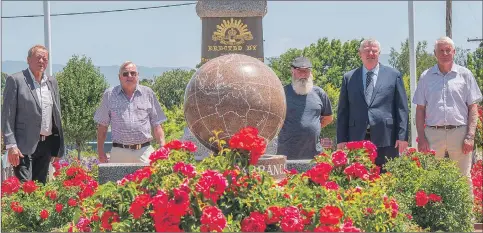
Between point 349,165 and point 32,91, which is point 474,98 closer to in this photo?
point 349,165

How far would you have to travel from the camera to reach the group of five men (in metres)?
7.85

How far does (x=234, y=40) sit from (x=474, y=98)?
24.6ft

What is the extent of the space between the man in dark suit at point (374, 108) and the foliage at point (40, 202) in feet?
8.42

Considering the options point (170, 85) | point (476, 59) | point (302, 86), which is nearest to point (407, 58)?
point (476, 59)

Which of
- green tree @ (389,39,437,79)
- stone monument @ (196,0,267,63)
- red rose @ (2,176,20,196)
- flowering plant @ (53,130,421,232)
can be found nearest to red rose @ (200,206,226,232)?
flowering plant @ (53,130,421,232)

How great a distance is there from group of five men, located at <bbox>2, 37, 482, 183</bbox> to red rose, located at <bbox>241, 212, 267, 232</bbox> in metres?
2.98

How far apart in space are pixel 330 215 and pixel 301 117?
12.3ft

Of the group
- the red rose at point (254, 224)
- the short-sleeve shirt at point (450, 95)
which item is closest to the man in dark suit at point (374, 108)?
the short-sleeve shirt at point (450, 95)

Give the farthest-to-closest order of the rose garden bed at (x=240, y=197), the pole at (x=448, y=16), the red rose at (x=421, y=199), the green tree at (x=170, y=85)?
the green tree at (x=170, y=85) → the pole at (x=448, y=16) → the red rose at (x=421, y=199) → the rose garden bed at (x=240, y=197)

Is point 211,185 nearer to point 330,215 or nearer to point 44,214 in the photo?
point 330,215

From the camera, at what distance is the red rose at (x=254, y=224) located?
16.7 ft

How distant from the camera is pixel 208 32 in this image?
15.0m

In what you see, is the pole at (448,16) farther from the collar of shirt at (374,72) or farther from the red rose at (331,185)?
the red rose at (331,185)

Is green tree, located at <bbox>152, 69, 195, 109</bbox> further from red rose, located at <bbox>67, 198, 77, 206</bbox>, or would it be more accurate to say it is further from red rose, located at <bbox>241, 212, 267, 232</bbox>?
red rose, located at <bbox>241, 212, 267, 232</bbox>
